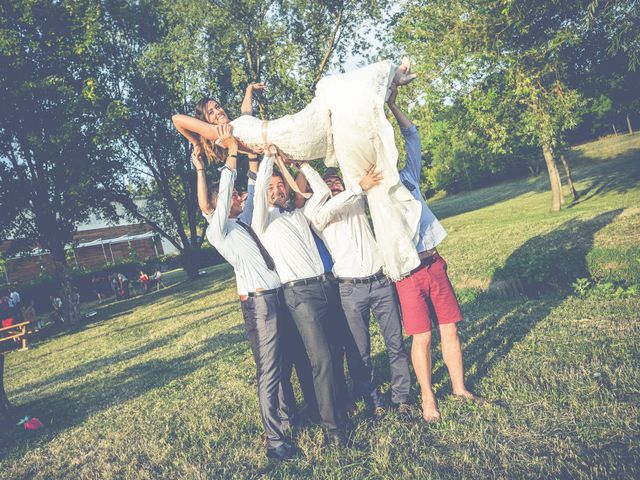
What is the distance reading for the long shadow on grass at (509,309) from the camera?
16.6ft

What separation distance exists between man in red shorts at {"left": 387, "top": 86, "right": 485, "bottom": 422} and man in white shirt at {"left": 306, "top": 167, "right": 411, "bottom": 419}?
23 centimetres

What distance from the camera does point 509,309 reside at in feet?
22.8

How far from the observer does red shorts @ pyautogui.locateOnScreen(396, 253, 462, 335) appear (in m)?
4.01

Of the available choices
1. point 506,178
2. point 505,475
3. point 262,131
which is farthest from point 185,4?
point 506,178

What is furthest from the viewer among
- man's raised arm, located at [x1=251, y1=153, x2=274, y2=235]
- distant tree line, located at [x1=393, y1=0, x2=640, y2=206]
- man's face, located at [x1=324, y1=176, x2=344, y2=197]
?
distant tree line, located at [x1=393, y1=0, x2=640, y2=206]

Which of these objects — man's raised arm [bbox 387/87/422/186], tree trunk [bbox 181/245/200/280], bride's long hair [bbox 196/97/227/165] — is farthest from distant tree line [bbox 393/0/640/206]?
tree trunk [bbox 181/245/200/280]

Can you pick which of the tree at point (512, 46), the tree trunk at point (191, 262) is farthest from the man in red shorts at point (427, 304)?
the tree trunk at point (191, 262)

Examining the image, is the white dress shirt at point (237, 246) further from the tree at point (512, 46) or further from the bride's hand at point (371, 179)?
the tree at point (512, 46)

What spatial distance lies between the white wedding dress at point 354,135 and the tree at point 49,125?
15.8 m

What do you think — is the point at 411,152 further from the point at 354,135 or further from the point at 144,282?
the point at 144,282

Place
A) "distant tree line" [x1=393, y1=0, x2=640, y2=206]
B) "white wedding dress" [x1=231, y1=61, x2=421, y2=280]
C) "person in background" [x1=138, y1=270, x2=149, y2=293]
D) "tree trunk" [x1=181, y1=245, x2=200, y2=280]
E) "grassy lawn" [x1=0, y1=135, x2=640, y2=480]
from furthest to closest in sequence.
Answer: "tree trunk" [x1=181, y1=245, x2=200, y2=280] < "person in background" [x1=138, y1=270, x2=149, y2=293] < "distant tree line" [x1=393, y1=0, x2=640, y2=206] < "grassy lawn" [x1=0, y1=135, x2=640, y2=480] < "white wedding dress" [x1=231, y1=61, x2=421, y2=280]

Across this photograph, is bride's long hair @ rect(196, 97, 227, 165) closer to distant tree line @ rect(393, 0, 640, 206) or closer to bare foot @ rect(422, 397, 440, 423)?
bare foot @ rect(422, 397, 440, 423)

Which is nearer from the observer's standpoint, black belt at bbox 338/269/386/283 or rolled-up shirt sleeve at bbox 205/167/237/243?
rolled-up shirt sleeve at bbox 205/167/237/243

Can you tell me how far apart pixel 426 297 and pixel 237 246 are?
1.76m
